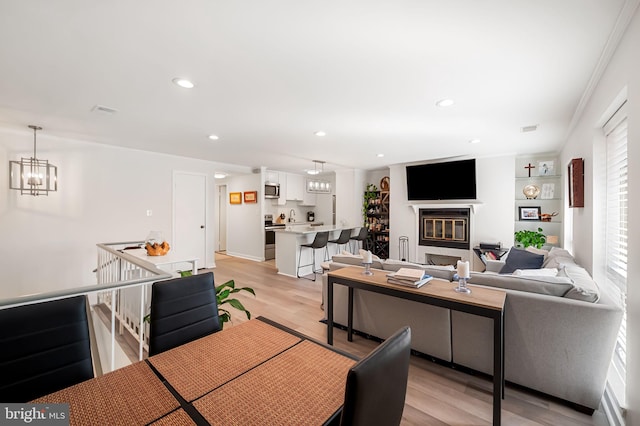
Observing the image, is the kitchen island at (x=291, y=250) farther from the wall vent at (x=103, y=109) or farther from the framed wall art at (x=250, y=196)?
the wall vent at (x=103, y=109)

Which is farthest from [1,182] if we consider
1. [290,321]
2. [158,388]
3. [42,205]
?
[158,388]

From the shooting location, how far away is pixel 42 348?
1097 mm

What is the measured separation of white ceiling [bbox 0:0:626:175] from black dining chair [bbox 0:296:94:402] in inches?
60.6

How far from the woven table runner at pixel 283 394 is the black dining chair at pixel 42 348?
0.69 metres

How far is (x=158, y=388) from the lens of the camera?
0.96 meters

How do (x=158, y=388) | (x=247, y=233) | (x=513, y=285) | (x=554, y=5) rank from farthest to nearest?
(x=247, y=233)
(x=513, y=285)
(x=554, y=5)
(x=158, y=388)

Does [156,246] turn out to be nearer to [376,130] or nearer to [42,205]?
[42,205]

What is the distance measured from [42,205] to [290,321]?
399 cm

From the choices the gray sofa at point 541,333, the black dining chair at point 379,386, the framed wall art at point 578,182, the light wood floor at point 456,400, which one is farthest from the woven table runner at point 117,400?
the framed wall art at point 578,182

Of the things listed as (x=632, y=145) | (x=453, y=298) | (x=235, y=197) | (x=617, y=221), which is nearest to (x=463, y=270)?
(x=453, y=298)

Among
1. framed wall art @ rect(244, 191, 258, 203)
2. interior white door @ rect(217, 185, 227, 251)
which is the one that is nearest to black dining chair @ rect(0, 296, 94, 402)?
framed wall art @ rect(244, 191, 258, 203)

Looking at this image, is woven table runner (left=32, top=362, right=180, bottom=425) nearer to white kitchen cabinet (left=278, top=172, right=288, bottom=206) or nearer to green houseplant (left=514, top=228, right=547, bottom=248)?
green houseplant (left=514, top=228, right=547, bottom=248)

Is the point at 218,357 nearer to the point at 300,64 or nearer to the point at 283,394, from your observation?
the point at 283,394

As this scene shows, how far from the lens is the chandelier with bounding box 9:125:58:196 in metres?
3.71
